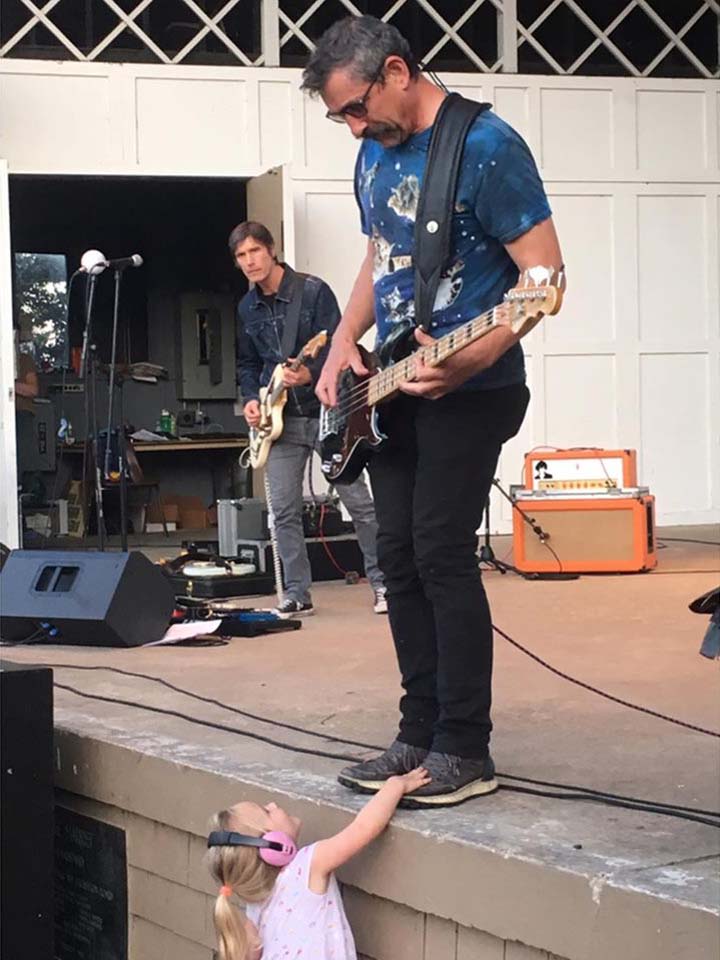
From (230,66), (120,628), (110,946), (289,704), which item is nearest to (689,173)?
(230,66)

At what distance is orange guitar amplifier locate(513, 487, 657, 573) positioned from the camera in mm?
6641

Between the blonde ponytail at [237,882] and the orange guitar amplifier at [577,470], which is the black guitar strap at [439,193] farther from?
the orange guitar amplifier at [577,470]

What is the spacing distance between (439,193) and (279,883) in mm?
1323

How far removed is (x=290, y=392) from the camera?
5488 millimetres

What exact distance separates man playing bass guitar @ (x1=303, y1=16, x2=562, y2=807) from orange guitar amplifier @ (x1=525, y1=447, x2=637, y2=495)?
4162 mm

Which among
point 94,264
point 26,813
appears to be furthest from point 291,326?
point 26,813

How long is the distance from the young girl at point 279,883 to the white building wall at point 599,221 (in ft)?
20.0

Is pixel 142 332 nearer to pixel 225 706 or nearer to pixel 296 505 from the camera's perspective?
pixel 296 505

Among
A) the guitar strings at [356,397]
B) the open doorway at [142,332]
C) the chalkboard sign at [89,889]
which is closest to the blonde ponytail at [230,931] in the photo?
the chalkboard sign at [89,889]

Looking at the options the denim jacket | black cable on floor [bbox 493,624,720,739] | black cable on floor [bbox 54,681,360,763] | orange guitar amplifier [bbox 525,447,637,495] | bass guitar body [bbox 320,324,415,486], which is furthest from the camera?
orange guitar amplifier [bbox 525,447,637,495]

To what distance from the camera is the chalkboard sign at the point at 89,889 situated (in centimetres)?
343

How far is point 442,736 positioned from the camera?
106 inches

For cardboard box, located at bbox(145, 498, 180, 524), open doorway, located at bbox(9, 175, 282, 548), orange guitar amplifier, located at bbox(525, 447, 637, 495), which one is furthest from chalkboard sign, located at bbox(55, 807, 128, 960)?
cardboard box, located at bbox(145, 498, 180, 524)

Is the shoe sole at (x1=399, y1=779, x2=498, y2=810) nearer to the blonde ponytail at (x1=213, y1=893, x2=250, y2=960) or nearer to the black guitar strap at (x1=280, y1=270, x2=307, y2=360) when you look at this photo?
the blonde ponytail at (x1=213, y1=893, x2=250, y2=960)
